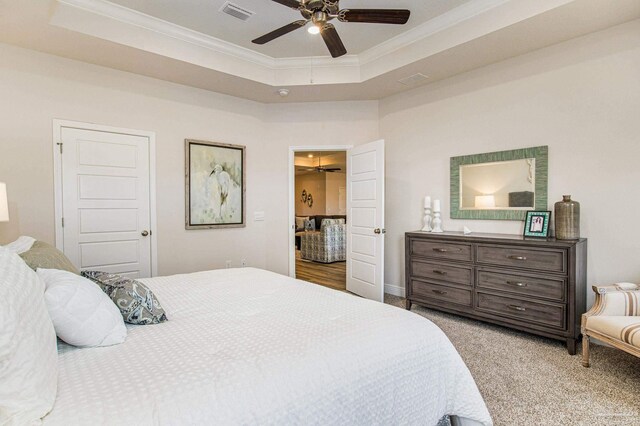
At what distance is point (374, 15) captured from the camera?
7.93 feet

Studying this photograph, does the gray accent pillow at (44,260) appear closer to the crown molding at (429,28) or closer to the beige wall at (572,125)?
the crown molding at (429,28)

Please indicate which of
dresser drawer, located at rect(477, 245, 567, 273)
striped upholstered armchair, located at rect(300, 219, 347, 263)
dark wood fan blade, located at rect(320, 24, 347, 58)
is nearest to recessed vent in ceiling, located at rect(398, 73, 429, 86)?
dark wood fan blade, located at rect(320, 24, 347, 58)

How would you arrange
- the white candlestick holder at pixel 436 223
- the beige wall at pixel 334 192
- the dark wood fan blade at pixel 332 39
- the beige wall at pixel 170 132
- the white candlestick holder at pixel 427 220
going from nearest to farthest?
the dark wood fan blade at pixel 332 39 → the beige wall at pixel 170 132 → the white candlestick holder at pixel 436 223 → the white candlestick holder at pixel 427 220 → the beige wall at pixel 334 192

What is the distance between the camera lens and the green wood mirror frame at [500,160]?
317cm

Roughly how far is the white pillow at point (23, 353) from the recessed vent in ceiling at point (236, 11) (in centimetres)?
271

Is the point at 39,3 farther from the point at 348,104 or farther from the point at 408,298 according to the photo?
the point at 408,298

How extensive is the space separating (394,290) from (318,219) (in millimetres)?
5842

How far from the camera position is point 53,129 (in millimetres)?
3189

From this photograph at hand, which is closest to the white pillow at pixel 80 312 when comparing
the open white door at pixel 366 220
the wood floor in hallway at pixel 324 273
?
the open white door at pixel 366 220

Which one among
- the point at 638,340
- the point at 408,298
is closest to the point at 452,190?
the point at 408,298

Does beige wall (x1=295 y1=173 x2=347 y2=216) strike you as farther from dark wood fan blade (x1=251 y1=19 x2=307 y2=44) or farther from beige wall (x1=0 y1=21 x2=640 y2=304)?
dark wood fan blade (x1=251 y1=19 x2=307 y2=44)

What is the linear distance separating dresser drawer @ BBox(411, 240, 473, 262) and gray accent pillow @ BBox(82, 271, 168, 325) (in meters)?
2.74

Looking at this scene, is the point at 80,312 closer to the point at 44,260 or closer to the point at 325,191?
the point at 44,260

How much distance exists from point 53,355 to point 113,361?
0.57 ft
